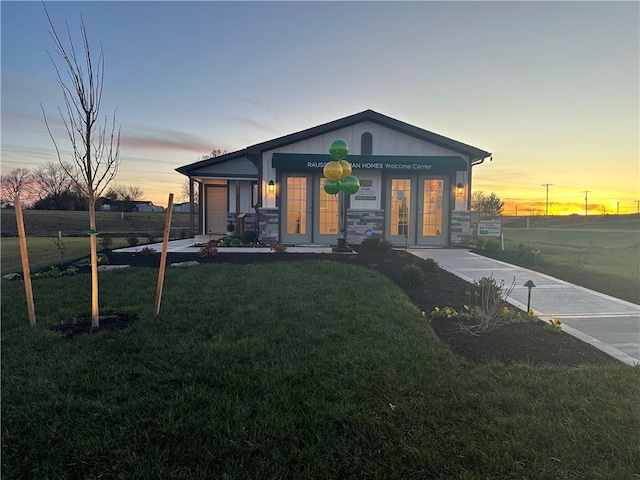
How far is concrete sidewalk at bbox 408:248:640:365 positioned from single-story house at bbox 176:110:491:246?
498 centimetres

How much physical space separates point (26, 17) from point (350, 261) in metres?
7.20

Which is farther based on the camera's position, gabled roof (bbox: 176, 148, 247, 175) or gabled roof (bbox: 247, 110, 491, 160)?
gabled roof (bbox: 176, 148, 247, 175)

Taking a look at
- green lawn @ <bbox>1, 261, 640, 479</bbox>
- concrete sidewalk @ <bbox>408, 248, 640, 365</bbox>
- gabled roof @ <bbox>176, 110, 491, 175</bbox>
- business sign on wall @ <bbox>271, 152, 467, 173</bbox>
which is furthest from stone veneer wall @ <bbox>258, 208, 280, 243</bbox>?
green lawn @ <bbox>1, 261, 640, 479</bbox>

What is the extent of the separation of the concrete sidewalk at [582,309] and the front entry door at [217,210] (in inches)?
519

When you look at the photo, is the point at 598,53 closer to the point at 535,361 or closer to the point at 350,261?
the point at 350,261

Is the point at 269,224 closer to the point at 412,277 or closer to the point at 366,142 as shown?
the point at 366,142

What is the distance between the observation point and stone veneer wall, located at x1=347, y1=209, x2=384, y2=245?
510 inches

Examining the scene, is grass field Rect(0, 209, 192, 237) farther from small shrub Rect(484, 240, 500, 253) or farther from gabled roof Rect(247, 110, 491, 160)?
small shrub Rect(484, 240, 500, 253)

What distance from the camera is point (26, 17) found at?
4461 mm

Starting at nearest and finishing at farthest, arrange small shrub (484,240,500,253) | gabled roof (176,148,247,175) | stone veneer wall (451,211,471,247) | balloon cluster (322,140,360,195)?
balloon cluster (322,140,360,195) → small shrub (484,240,500,253) → stone veneer wall (451,211,471,247) → gabled roof (176,148,247,175)

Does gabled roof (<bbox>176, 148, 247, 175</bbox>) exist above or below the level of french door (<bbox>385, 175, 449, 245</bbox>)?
above

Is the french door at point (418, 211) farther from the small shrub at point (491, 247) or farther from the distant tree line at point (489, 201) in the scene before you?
the distant tree line at point (489, 201)

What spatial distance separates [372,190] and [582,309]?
28.5 feet

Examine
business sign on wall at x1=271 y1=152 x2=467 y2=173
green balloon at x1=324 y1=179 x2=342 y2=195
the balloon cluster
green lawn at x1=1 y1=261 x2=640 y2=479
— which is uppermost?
business sign on wall at x1=271 y1=152 x2=467 y2=173
